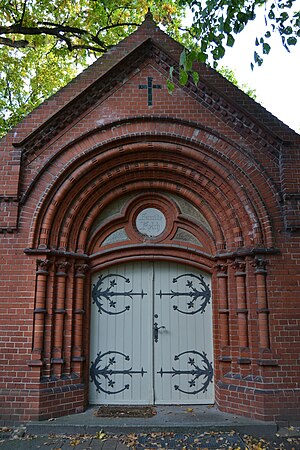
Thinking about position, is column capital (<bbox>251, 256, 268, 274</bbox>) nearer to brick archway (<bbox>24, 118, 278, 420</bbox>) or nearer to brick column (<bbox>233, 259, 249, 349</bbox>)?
brick archway (<bbox>24, 118, 278, 420</bbox>)

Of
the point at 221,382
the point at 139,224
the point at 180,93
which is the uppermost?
the point at 180,93

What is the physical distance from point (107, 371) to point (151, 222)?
2651 mm

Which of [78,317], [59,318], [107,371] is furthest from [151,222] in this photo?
[107,371]

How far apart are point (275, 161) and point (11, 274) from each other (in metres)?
4.60

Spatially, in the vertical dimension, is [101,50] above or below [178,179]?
above

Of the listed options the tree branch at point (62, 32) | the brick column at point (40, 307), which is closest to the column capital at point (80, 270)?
the brick column at point (40, 307)

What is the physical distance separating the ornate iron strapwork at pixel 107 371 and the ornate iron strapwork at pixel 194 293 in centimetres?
125

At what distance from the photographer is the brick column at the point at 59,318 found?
6141mm

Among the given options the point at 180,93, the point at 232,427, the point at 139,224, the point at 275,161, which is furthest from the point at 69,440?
the point at 180,93

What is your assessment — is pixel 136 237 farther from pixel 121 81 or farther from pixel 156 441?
pixel 156 441

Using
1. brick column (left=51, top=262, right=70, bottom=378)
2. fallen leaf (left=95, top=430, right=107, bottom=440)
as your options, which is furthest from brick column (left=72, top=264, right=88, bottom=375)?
fallen leaf (left=95, top=430, right=107, bottom=440)

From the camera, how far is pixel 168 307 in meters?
Result: 6.95

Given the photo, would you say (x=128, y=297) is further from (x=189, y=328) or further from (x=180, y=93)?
(x=180, y=93)

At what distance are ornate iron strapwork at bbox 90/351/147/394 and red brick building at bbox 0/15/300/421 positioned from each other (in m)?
0.02
